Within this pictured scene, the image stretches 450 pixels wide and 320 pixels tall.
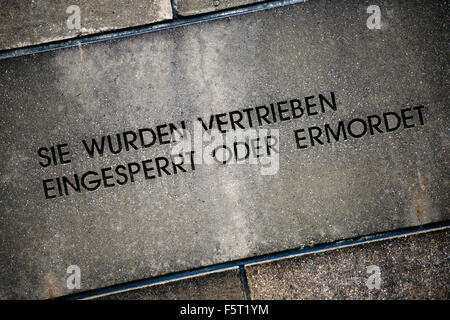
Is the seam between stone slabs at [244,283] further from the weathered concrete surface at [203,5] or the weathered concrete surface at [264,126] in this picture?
the weathered concrete surface at [203,5]

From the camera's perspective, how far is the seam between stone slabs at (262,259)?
6.86ft

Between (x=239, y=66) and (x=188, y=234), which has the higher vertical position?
(x=239, y=66)

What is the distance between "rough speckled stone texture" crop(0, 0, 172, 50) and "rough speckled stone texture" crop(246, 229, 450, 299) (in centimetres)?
204

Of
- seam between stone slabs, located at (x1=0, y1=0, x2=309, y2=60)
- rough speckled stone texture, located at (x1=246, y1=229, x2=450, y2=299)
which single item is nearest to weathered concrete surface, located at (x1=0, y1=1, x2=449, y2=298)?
seam between stone slabs, located at (x1=0, y1=0, x2=309, y2=60)

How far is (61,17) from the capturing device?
6.86 ft

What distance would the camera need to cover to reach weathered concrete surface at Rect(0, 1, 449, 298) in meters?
2.09

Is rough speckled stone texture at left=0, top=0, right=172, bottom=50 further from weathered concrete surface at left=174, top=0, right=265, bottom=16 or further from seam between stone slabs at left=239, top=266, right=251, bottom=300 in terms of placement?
seam between stone slabs at left=239, top=266, right=251, bottom=300

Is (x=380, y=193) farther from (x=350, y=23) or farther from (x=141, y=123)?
(x=141, y=123)

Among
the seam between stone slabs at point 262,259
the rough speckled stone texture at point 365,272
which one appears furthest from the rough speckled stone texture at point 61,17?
the rough speckled stone texture at point 365,272

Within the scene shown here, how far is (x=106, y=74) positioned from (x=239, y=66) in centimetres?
99

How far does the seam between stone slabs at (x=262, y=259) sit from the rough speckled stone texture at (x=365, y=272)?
0.11 feet

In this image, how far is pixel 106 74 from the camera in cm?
210

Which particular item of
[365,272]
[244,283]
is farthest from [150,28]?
[365,272]

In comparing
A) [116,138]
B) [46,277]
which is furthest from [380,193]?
[46,277]
